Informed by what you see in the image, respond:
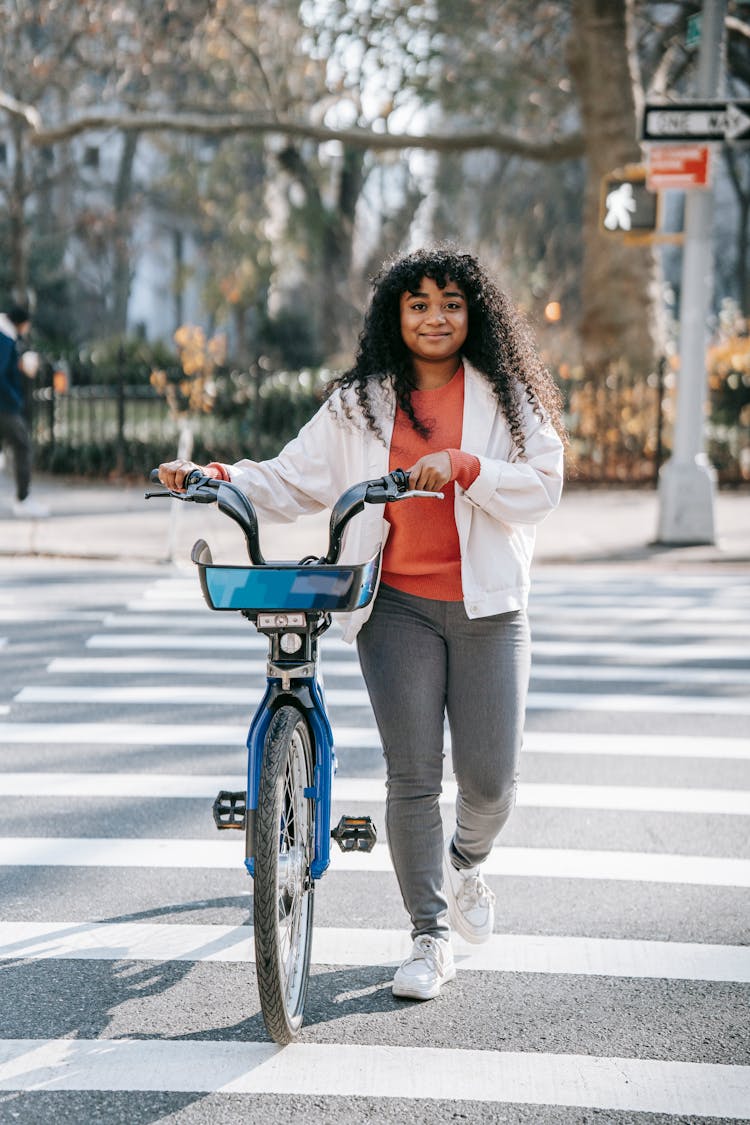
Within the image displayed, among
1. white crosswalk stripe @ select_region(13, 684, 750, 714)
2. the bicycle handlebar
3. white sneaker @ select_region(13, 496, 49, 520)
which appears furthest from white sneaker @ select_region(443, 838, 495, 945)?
white sneaker @ select_region(13, 496, 49, 520)

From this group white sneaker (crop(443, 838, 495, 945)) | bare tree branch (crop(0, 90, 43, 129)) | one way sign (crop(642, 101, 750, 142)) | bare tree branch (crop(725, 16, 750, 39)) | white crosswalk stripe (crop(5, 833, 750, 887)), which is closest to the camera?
white sneaker (crop(443, 838, 495, 945))

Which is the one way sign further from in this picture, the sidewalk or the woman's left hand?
the woman's left hand

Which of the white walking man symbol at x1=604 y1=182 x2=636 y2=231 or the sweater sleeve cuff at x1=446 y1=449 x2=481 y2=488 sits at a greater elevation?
the white walking man symbol at x1=604 y1=182 x2=636 y2=231

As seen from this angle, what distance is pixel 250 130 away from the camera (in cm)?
1994

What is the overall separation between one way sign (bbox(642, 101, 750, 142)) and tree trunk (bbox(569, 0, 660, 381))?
20.8ft

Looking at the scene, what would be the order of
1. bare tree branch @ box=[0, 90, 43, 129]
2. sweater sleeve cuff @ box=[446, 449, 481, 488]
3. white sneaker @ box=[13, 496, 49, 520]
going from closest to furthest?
sweater sleeve cuff @ box=[446, 449, 481, 488] → white sneaker @ box=[13, 496, 49, 520] → bare tree branch @ box=[0, 90, 43, 129]

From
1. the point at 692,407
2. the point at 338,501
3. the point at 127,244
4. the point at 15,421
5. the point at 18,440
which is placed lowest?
the point at 18,440

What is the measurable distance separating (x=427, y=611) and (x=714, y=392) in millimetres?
16534

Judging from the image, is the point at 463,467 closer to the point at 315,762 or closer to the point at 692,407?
the point at 315,762

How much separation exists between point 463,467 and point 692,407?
10.3 meters

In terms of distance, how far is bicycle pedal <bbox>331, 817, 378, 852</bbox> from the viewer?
3.83m

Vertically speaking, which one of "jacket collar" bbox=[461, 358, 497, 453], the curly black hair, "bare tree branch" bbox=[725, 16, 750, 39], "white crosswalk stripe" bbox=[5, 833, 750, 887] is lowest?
"white crosswalk stripe" bbox=[5, 833, 750, 887]

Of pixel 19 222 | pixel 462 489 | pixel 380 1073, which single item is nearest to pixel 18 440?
pixel 462 489

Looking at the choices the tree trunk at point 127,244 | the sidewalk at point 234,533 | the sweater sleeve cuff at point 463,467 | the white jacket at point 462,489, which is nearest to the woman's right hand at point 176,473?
the white jacket at point 462,489
